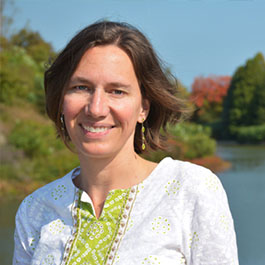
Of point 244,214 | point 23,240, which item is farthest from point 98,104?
point 244,214

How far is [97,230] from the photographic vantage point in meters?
1.47

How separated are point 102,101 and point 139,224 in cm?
44

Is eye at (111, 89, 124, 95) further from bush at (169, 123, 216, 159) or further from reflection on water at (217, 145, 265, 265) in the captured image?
bush at (169, 123, 216, 159)

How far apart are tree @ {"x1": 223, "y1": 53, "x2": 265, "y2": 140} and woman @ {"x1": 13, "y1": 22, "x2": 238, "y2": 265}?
28.7 metres

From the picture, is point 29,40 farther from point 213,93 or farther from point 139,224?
point 139,224

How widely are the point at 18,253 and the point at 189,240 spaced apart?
27.8 inches

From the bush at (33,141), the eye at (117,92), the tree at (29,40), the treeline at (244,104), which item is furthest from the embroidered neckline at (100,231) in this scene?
the treeline at (244,104)

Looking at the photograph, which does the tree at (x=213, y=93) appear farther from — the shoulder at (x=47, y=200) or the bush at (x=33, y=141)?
the shoulder at (x=47, y=200)

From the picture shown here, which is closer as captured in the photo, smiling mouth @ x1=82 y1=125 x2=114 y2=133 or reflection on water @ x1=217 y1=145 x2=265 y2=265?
smiling mouth @ x1=82 y1=125 x2=114 y2=133

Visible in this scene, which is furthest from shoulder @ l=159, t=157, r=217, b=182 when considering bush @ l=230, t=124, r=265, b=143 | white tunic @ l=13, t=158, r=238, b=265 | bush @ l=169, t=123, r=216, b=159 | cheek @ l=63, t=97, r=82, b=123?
bush @ l=230, t=124, r=265, b=143

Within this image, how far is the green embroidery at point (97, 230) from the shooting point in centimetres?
143

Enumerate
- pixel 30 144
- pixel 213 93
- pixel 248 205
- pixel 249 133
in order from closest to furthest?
pixel 248 205 → pixel 30 144 → pixel 249 133 → pixel 213 93

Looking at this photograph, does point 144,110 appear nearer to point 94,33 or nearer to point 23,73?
point 94,33

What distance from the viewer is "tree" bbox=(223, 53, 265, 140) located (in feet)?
97.0
